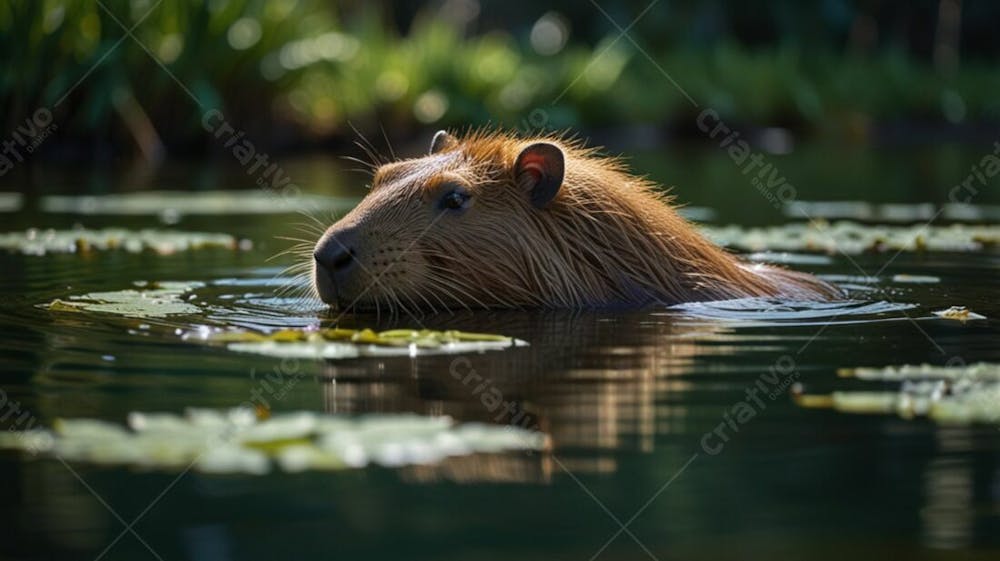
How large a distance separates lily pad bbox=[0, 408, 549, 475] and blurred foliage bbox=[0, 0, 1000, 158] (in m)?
14.3

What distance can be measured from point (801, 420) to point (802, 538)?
129cm

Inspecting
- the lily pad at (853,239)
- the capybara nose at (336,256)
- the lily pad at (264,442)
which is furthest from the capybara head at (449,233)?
the lily pad at (853,239)

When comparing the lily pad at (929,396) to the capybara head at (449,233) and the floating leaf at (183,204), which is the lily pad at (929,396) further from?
the floating leaf at (183,204)

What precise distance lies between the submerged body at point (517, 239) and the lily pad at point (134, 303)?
0.78 m

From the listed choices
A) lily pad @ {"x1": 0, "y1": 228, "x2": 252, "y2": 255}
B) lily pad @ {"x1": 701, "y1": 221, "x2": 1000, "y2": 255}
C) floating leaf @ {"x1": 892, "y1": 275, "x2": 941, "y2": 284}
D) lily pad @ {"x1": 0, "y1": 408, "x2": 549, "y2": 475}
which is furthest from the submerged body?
lily pad @ {"x1": 0, "y1": 228, "x2": 252, "y2": 255}

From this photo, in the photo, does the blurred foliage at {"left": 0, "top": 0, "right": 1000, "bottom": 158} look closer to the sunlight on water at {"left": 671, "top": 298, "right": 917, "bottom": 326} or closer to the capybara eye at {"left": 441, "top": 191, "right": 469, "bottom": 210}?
the capybara eye at {"left": 441, "top": 191, "right": 469, "bottom": 210}

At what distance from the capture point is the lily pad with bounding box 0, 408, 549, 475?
13.4 feet

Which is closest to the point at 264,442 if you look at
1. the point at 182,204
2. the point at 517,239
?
the point at 517,239

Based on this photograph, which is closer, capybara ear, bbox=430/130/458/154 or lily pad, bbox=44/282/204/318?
lily pad, bbox=44/282/204/318

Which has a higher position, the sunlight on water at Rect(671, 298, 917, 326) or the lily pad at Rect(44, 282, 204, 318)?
the lily pad at Rect(44, 282, 204, 318)

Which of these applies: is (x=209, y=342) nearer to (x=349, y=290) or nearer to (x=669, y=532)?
(x=349, y=290)

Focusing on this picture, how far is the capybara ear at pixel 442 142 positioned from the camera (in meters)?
8.09

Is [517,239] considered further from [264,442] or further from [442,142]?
[264,442]

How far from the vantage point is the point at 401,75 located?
24.8m
